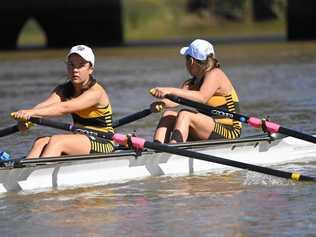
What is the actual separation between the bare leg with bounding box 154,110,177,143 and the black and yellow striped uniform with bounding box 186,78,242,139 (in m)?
0.47

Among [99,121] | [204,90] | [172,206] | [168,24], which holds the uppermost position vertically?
[204,90]

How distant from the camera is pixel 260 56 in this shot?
112 ft

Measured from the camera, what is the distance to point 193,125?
470 inches

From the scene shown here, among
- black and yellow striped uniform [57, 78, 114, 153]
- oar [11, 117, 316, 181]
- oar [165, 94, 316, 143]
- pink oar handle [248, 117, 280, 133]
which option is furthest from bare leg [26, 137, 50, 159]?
pink oar handle [248, 117, 280, 133]

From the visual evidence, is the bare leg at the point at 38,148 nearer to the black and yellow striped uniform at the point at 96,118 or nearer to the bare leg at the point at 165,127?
the black and yellow striped uniform at the point at 96,118

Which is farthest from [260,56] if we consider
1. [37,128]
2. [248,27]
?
[248,27]

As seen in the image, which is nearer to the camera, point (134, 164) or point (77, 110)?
point (77, 110)

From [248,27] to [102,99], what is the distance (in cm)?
5664

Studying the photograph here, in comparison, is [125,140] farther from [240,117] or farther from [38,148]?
[240,117]

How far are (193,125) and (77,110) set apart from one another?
4.98ft

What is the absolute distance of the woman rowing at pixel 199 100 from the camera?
466 inches

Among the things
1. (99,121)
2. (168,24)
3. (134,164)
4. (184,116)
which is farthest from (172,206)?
(168,24)

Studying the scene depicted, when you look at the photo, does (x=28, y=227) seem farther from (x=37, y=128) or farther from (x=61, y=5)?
(x=61, y=5)

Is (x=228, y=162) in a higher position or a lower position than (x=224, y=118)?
lower
